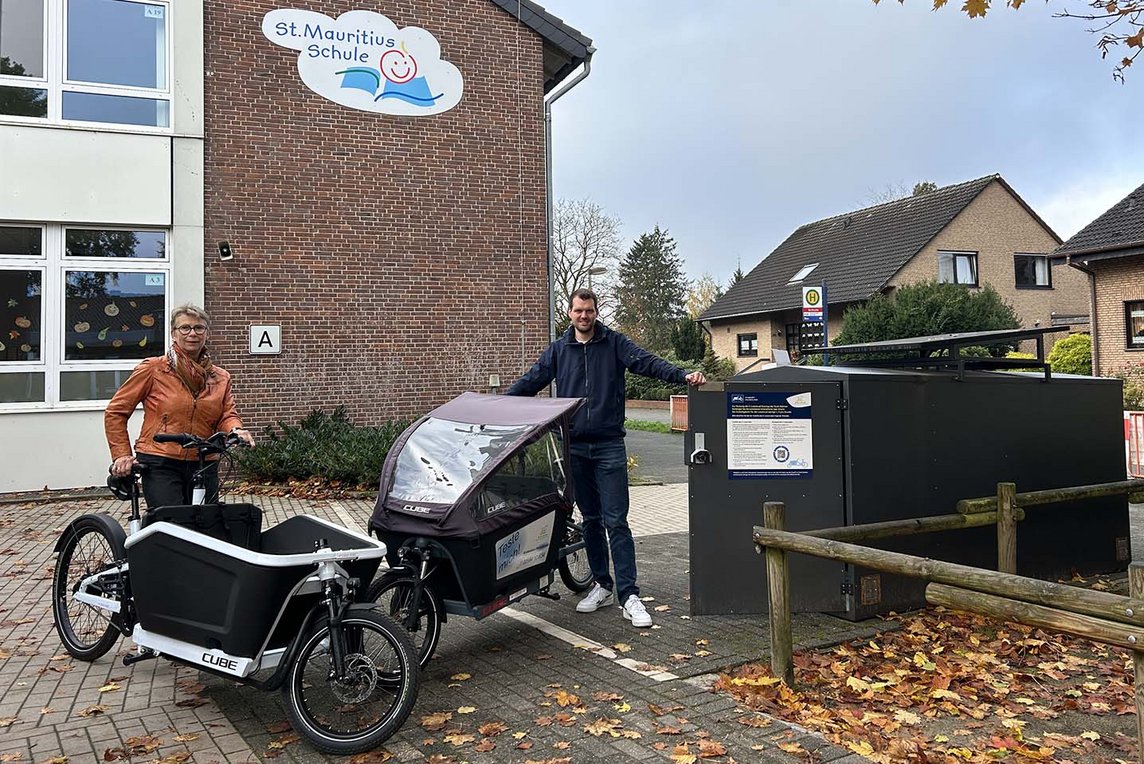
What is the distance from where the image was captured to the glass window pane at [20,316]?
11.3 meters

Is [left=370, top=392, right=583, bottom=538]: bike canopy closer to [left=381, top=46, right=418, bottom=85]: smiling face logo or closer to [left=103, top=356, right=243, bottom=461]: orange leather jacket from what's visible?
[left=103, top=356, right=243, bottom=461]: orange leather jacket

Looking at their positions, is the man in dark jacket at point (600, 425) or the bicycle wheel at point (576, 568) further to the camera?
the bicycle wheel at point (576, 568)

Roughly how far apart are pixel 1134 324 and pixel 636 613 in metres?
21.7

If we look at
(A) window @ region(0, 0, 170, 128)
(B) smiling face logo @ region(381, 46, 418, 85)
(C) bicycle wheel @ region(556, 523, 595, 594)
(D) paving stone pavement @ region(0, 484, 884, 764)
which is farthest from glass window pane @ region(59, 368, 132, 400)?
(C) bicycle wheel @ region(556, 523, 595, 594)

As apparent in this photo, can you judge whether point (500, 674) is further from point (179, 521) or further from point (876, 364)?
point (876, 364)

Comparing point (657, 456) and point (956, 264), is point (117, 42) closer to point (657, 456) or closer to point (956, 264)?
point (657, 456)

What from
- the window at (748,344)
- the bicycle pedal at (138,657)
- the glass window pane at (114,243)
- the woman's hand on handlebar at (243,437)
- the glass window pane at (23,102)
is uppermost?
the glass window pane at (23,102)

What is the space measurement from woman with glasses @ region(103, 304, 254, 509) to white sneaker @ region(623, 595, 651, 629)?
2553 mm

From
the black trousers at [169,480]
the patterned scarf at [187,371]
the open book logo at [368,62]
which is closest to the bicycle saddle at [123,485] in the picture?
the black trousers at [169,480]

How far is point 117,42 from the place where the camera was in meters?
12.0

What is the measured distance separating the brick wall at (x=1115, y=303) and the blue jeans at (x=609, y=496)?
21.1 m

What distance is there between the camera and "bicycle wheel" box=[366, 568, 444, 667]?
14.5 feet

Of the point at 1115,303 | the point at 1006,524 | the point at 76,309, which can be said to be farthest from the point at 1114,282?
the point at 76,309

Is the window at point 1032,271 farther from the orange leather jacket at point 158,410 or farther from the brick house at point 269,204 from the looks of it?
the orange leather jacket at point 158,410
